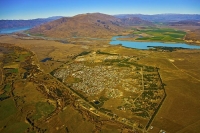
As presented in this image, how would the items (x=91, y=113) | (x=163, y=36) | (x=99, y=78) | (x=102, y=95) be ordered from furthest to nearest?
(x=163, y=36), (x=99, y=78), (x=102, y=95), (x=91, y=113)

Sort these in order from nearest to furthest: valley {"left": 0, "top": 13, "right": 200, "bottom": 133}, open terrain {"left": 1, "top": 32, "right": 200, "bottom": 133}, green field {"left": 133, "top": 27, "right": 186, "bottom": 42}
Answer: open terrain {"left": 1, "top": 32, "right": 200, "bottom": 133} → valley {"left": 0, "top": 13, "right": 200, "bottom": 133} → green field {"left": 133, "top": 27, "right": 186, "bottom": 42}

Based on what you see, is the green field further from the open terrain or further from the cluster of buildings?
the cluster of buildings

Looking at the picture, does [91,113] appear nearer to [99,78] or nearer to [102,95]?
[102,95]

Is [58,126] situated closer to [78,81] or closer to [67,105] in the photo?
[67,105]

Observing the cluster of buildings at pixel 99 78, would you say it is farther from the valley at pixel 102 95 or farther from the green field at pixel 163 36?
the green field at pixel 163 36

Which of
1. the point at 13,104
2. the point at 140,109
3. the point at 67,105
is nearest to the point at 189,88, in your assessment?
the point at 140,109

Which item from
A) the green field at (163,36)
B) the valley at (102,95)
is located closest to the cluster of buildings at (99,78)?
the valley at (102,95)

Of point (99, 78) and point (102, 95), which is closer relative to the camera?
point (102, 95)

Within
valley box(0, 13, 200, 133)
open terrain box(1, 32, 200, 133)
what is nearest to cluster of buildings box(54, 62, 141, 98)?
valley box(0, 13, 200, 133)

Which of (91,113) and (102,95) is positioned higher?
(102,95)

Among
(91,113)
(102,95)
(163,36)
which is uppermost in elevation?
(102,95)

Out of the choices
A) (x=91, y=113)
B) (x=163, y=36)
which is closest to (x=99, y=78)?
(x=91, y=113)
